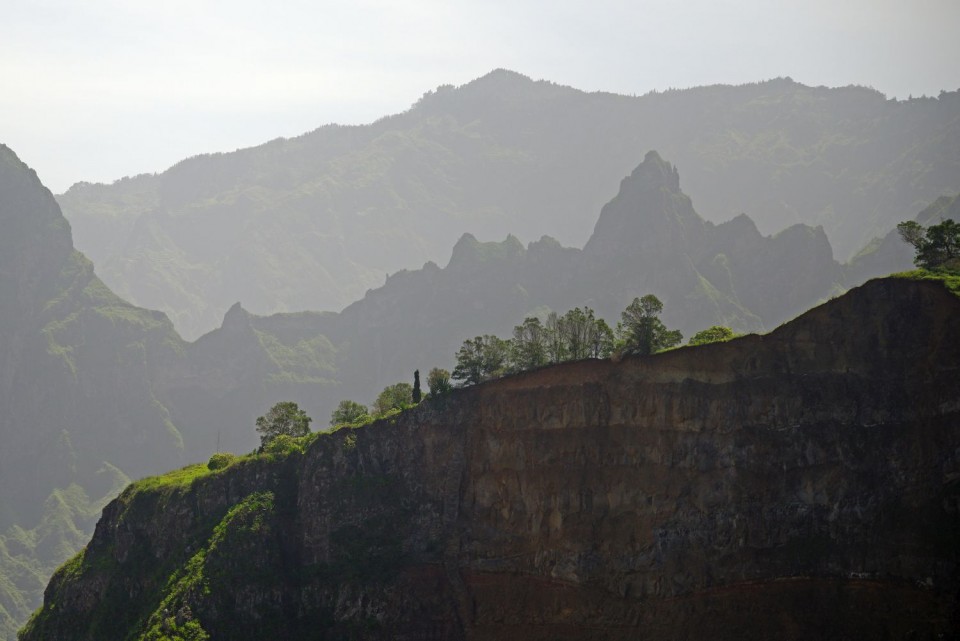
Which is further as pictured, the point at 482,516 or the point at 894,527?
the point at 482,516

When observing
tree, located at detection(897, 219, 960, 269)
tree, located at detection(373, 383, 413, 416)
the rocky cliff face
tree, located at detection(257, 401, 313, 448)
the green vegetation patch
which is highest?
tree, located at detection(897, 219, 960, 269)

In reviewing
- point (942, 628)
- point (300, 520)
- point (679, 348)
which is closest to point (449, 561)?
point (300, 520)

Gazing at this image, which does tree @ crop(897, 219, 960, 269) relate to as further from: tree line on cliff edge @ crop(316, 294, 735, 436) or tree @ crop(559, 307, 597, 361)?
tree @ crop(559, 307, 597, 361)

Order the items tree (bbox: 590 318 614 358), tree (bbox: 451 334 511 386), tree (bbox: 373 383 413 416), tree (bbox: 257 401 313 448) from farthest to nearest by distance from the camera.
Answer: tree (bbox: 257 401 313 448)
tree (bbox: 373 383 413 416)
tree (bbox: 451 334 511 386)
tree (bbox: 590 318 614 358)

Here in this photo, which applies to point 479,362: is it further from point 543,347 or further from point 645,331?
point 645,331

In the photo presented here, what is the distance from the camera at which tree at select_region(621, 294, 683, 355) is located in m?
123

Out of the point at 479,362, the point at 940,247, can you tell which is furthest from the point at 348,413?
the point at 940,247

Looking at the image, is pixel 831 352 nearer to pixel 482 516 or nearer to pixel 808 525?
pixel 808 525

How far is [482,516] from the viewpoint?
122 metres

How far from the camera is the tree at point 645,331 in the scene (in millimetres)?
123375

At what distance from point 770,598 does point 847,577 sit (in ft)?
20.4

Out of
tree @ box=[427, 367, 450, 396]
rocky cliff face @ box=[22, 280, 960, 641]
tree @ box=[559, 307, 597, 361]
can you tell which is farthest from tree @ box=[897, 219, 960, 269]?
tree @ box=[427, 367, 450, 396]

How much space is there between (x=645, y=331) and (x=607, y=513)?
18731mm

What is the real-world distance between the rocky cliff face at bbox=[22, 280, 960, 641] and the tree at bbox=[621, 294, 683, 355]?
Answer: 6.14m
